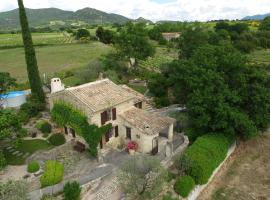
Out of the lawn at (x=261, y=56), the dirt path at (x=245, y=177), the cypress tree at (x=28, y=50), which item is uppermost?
the cypress tree at (x=28, y=50)

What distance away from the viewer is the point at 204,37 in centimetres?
6241

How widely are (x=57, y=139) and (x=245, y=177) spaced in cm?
2149

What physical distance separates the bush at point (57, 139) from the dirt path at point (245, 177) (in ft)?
54.2

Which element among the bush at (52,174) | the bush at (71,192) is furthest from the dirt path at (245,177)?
the bush at (52,174)

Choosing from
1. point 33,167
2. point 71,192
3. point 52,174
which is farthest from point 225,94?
point 33,167

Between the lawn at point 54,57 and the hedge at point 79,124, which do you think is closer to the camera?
the hedge at point 79,124

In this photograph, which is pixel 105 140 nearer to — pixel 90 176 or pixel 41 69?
pixel 90 176

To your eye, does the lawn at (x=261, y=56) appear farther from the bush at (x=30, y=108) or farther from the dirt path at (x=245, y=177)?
the bush at (x=30, y=108)

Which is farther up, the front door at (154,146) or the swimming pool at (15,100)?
the swimming pool at (15,100)

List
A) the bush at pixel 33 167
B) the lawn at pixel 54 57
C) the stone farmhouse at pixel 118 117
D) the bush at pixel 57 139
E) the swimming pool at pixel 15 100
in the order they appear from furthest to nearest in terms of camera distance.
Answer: the lawn at pixel 54 57 < the swimming pool at pixel 15 100 < the bush at pixel 57 139 < the stone farmhouse at pixel 118 117 < the bush at pixel 33 167

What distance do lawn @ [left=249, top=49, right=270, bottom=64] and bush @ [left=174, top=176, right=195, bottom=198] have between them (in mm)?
66642

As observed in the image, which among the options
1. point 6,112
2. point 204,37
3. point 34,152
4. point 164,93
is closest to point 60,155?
point 34,152

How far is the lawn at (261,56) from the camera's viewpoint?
269 ft

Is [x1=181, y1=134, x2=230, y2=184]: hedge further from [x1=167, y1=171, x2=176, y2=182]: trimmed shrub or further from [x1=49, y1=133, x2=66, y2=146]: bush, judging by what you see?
[x1=49, y1=133, x2=66, y2=146]: bush
